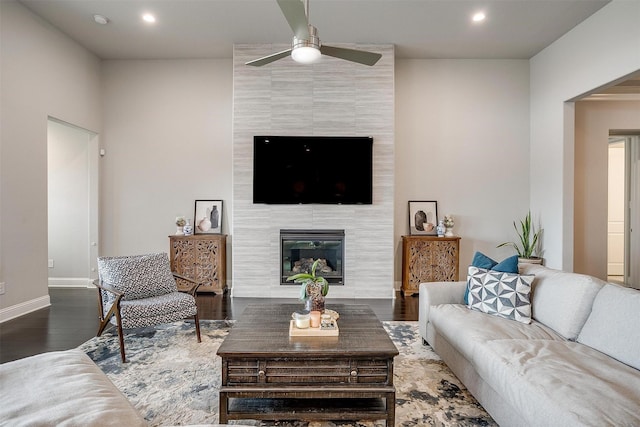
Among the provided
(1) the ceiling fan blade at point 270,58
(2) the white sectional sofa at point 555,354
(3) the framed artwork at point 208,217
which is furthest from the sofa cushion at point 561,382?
(3) the framed artwork at point 208,217

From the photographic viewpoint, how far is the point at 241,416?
1931 mm

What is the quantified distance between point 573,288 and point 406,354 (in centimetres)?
131

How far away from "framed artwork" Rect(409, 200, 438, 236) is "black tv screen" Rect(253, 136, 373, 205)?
34.9 inches

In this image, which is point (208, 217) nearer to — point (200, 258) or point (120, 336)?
point (200, 258)

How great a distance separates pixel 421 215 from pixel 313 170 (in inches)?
70.3

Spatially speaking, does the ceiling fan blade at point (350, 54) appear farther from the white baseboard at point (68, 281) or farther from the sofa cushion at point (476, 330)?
the white baseboard at point (68, 281)

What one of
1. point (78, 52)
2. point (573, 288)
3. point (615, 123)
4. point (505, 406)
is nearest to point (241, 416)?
point (505, 406)

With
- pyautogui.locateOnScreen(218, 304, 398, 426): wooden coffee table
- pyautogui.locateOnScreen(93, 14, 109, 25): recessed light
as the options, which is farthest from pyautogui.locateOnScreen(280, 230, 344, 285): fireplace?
pyautogui.locateOnScreen(93, 14, 109, 25): recessed light

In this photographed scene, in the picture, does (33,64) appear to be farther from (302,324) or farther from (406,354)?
(406,354)

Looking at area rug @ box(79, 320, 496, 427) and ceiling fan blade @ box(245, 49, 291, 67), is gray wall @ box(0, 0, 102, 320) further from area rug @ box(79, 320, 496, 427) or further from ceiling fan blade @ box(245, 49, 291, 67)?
ceiling fan blade @ box(245, 49, 291, 67)

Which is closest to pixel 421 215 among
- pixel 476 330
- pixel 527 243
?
pixel 527 243

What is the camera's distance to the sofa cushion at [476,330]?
7.08 feet

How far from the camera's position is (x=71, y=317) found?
3.89 metres

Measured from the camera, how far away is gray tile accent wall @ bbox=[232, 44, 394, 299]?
15.7 feet
